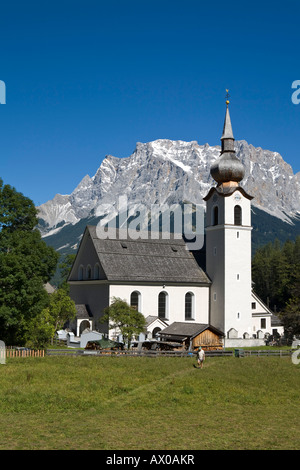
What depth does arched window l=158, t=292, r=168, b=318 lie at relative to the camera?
183 feet

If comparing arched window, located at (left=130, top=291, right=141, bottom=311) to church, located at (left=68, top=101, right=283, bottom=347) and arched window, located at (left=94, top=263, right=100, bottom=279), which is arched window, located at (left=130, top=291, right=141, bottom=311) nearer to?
church, located at (left=68, top=101, right=283, bottom=347)

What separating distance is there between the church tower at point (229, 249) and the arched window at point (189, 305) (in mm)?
2225

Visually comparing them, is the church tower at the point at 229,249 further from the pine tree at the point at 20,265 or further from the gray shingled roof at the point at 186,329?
the pine tree at the point at 20,265

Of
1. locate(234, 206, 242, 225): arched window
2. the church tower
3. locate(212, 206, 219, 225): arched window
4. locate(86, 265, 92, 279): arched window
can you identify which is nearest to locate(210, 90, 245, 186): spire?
the church tower

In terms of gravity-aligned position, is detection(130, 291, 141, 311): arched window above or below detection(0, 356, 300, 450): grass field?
above

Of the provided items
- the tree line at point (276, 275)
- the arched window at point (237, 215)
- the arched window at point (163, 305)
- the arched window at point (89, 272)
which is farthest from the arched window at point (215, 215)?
the tree line at point (276, 275)

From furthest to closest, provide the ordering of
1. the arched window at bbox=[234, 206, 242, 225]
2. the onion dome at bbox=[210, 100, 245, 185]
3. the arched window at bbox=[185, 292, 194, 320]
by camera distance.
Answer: the arched window at bbox=[234, 206, 242, 225] → the arched window at bbox=[185, 292, 194, 320] → the onion dome at bbox=[210, 100, 245, 185]

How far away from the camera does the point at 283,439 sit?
17672mm

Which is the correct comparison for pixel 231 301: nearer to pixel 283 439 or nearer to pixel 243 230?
pixel 243 230

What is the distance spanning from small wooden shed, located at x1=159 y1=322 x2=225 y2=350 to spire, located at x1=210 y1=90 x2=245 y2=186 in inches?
690

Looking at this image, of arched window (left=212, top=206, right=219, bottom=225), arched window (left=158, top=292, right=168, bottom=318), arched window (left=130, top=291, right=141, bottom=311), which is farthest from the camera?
arched window (left=212, top=206, right=219, bottom=225)

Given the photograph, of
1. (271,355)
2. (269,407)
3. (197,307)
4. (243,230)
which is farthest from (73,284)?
(269,407)

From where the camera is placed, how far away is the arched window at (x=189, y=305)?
2255 inches
